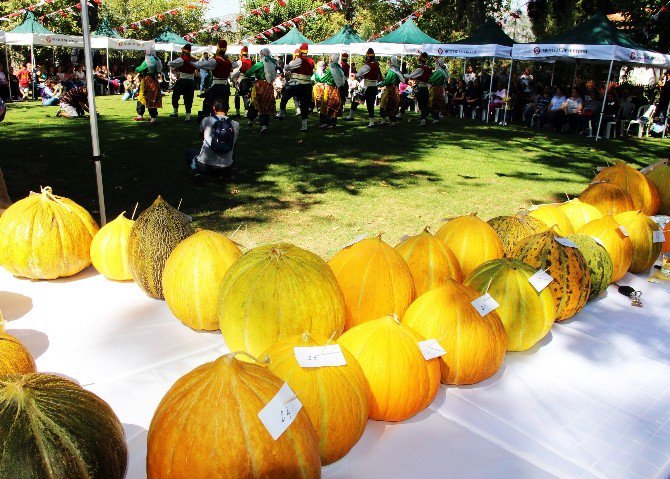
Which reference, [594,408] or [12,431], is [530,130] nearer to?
[594,408]

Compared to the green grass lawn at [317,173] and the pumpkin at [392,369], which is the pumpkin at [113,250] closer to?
the green grass lawn at [317,173]

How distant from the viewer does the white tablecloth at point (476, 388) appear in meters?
1.85

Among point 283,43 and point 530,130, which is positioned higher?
point 283,43

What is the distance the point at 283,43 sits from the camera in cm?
2505

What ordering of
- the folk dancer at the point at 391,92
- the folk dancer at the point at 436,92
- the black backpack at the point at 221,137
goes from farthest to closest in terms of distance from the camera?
the folk dancer at the point at 436,92, the folk dancer at the point at 391,92, the black backpack at the point at 221,137

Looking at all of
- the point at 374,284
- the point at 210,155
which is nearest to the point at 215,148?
the point at 210,155

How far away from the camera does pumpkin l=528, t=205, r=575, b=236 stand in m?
3.65

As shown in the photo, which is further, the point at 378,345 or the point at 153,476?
the point at 378,345

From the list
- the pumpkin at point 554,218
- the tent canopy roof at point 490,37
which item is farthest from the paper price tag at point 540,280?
the tent canopy roof at point 490,37

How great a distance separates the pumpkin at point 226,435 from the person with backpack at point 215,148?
256 inches

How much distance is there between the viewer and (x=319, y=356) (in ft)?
5.78

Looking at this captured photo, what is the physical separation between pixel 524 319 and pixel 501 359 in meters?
0.27

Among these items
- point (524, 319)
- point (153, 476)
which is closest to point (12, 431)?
point (153, 476)

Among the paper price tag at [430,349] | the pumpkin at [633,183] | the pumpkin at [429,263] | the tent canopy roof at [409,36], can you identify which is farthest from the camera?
the tent canopy roof at [409,36]
